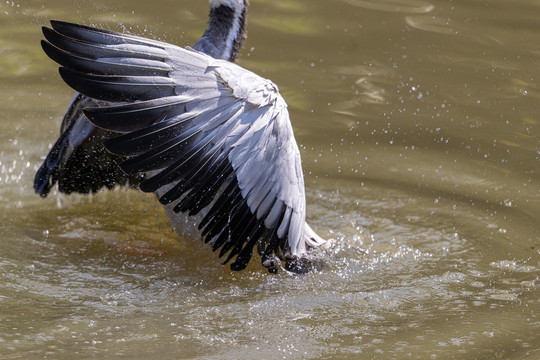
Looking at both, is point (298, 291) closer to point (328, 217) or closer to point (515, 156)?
point (328, 217)

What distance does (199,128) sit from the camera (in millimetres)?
4215

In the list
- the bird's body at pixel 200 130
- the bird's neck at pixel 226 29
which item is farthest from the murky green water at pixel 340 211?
the bird's neck at pixel 226 29

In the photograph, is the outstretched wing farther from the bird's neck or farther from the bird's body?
the bird's neck

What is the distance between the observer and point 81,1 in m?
7.25

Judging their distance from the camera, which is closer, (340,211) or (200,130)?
(200,130)

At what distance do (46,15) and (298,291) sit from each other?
395 centimetres

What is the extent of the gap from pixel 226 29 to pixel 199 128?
128 cm

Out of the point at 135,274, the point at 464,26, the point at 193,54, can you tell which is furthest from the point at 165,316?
the point at 464,26

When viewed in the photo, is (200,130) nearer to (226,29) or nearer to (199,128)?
(199,128)

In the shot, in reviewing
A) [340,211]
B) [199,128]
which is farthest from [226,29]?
[340,211]

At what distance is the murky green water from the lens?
158 inches

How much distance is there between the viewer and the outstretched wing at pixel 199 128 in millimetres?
4055

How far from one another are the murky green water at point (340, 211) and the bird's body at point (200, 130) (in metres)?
0.40

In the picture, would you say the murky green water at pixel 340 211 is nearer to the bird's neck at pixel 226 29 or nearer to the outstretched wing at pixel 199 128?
the outstretched wing at pixel 199 128
